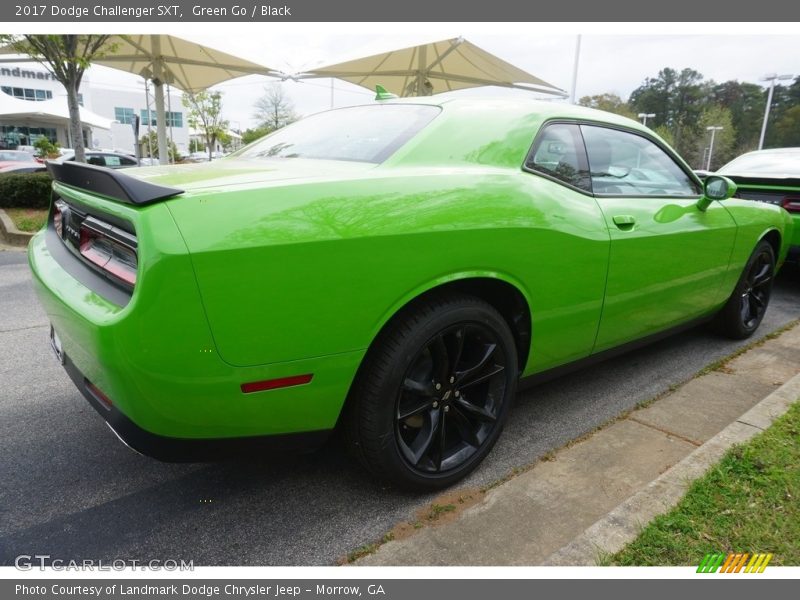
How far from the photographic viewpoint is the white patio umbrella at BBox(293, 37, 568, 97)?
443 inches

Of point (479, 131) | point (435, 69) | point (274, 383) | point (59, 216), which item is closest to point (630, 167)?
point (479, 131)

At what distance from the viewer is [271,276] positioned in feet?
5.12

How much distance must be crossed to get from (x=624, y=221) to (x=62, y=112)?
47551mm

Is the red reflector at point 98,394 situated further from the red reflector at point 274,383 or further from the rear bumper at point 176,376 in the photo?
the red reflector at point 274,383

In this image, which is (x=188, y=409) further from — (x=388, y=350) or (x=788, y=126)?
(x=788, y=126)

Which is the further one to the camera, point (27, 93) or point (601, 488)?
point (27, 93)

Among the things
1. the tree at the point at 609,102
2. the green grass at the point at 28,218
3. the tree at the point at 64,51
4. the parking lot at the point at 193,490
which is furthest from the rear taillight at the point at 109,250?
the tree at the point at 609,102

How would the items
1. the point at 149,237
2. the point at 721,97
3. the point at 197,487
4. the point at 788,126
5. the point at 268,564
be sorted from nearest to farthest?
the point at 149,237, the point at 268,564, the point at 197,487, the point at 788,126, the point at 721,97

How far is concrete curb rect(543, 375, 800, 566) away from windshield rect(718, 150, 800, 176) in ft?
13.2

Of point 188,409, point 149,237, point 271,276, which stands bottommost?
point 188,409

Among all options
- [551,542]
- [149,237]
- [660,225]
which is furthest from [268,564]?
[660,225]

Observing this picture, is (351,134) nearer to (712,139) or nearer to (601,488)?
(601,488)

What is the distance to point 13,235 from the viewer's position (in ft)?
24.3
